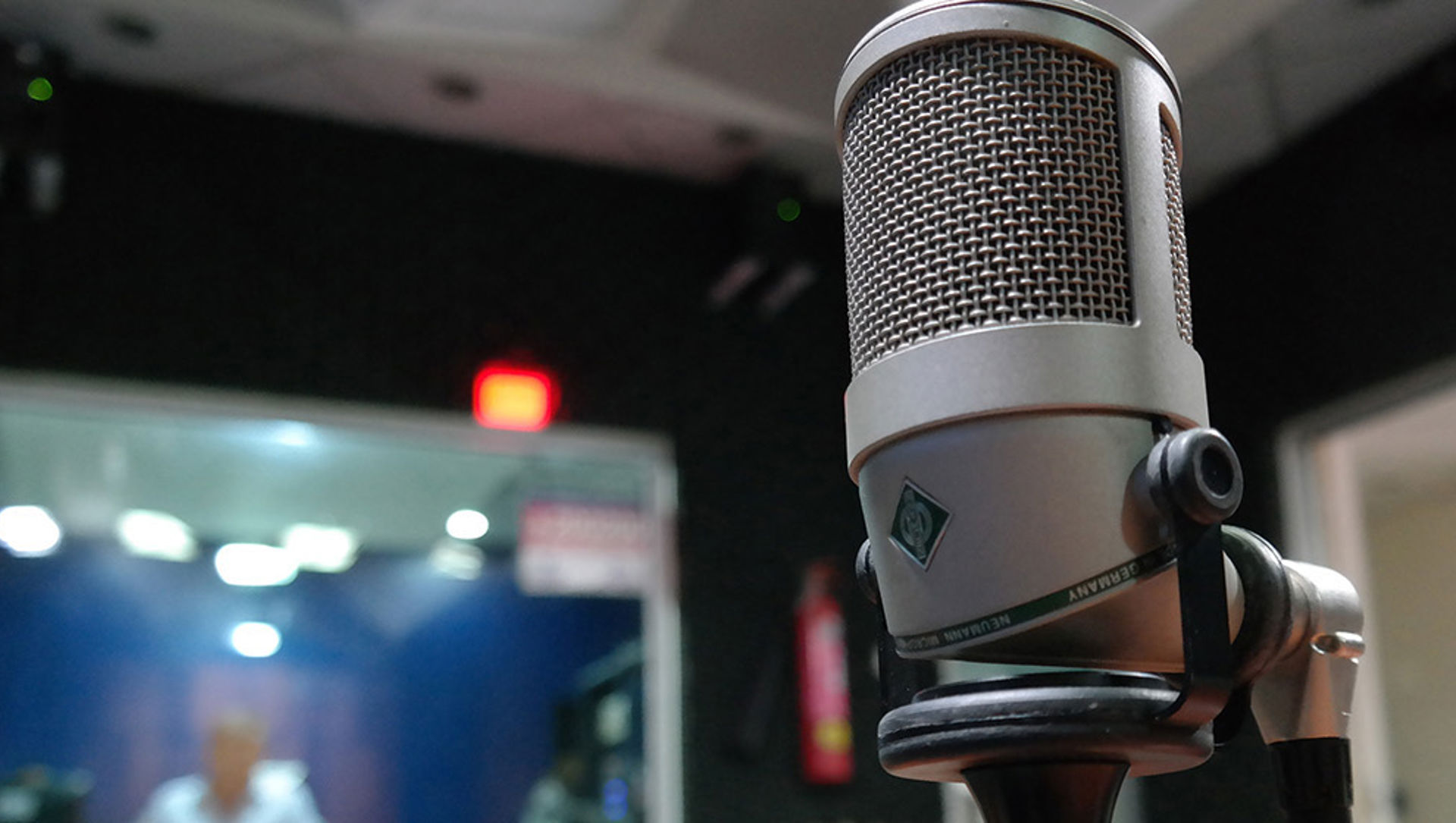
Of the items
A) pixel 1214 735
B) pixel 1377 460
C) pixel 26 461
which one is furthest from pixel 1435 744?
pixel 1214 735

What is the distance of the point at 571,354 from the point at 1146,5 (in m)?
1.89

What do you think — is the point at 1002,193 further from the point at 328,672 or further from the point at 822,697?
the point at 328,672

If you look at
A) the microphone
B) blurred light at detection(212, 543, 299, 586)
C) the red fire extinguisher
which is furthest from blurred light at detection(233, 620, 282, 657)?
the microphone

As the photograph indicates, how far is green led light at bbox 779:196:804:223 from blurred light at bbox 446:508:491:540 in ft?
4.22

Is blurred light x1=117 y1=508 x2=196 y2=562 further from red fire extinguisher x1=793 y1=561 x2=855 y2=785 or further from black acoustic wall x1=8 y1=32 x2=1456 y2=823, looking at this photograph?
red fire extinguisher x1=793 y1=561 x2=855 y2=785

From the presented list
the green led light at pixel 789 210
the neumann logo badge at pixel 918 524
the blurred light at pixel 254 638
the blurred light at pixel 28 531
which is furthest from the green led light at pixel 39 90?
the neumann logo badge at pixel 918 524

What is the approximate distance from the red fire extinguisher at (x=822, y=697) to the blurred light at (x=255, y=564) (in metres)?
1.74

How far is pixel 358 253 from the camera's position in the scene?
3.91 m

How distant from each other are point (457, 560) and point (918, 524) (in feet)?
13.7

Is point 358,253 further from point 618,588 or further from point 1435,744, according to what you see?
point 1435,744

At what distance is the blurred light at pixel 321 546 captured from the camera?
4.46m

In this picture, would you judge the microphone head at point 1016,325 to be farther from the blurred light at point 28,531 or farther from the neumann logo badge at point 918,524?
the blurred light at point 28,531

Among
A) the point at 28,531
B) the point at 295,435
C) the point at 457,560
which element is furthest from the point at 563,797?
the point at 28,531

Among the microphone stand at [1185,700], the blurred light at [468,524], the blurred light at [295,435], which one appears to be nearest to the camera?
the microphone stand at [1185,700]
